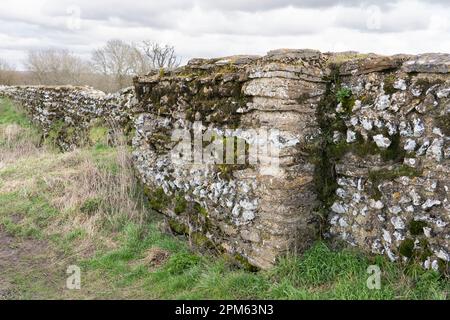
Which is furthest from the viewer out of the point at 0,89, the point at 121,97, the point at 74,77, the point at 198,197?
the point at 74,77

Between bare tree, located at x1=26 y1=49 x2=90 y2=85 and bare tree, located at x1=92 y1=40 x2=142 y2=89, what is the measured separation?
1296 millimetres

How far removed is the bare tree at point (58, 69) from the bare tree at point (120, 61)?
130 cm

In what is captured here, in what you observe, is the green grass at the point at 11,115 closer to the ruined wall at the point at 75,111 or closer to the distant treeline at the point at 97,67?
the ruined wall at the point at 75,111

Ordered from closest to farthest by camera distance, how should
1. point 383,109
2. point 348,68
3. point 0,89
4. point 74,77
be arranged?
point 383,109 → point 348,68 → point 0,89 → point 74,77

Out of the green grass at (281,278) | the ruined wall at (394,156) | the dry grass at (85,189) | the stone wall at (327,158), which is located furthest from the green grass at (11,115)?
the ruined wall at (394,156)

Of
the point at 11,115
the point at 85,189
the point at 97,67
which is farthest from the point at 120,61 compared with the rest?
the point at 85,189

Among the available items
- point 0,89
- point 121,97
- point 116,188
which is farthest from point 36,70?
point 116,188

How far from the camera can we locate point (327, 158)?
4438 millimetres

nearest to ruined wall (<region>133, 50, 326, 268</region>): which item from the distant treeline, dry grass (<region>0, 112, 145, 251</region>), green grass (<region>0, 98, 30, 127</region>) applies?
Result: dry grass (<region>0, 112, 145, 251</region>)

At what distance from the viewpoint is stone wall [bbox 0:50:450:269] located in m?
3.71

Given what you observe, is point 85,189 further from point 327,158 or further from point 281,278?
point 327,158
